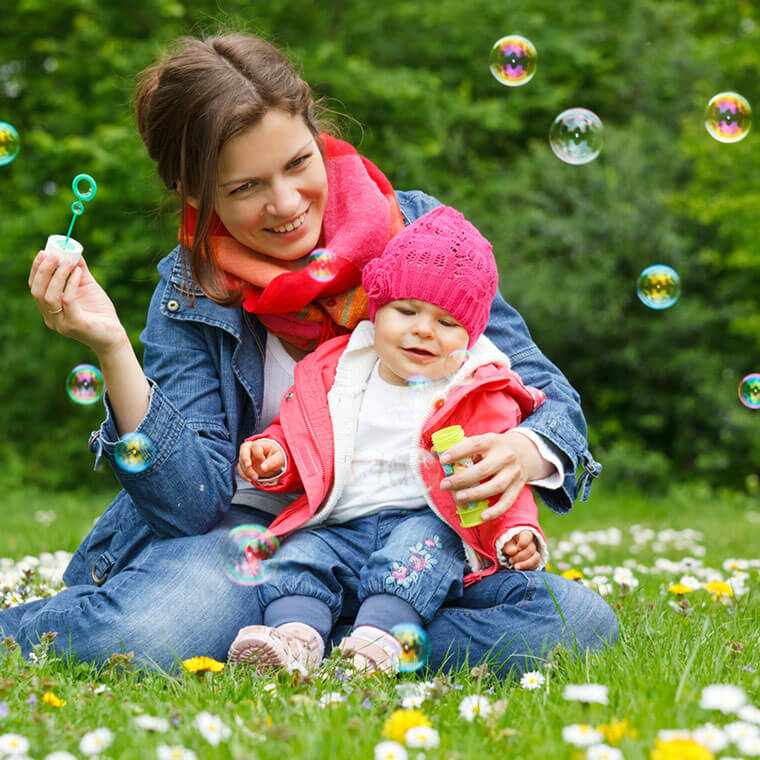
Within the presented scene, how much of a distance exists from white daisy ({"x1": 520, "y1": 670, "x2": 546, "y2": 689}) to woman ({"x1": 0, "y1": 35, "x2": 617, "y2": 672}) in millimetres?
181

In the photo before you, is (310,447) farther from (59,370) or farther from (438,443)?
(59,370)

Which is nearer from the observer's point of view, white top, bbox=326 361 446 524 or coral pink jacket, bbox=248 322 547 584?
coral pink jacket, bbox=248 322 547 584

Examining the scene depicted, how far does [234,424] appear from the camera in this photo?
263cm

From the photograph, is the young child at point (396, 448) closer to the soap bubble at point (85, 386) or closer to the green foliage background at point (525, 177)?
the soap bubble at point (85, 386)

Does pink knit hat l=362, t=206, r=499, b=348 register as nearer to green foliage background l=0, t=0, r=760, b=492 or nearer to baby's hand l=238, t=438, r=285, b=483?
baby's hand l=238, t=438, r=285, b=483

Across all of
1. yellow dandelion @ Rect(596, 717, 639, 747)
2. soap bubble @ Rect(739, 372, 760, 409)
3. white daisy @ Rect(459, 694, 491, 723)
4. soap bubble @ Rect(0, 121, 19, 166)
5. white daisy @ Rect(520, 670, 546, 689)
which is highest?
soap bubble @ Rect(0, 121, 19, 166)

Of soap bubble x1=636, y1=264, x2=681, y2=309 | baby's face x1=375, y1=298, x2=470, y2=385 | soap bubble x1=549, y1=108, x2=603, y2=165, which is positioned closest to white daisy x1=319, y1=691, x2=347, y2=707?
baby's face x1=375, y1=298, x2=470, y2=385

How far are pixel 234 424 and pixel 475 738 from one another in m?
1.30

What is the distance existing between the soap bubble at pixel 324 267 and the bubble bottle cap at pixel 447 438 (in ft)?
1.90

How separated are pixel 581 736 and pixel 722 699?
0.27m

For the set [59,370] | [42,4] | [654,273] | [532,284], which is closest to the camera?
[654,273]

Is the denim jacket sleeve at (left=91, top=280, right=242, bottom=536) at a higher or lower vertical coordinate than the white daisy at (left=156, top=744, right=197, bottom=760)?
higher

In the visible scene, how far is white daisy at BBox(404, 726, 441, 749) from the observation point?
1.47 meters

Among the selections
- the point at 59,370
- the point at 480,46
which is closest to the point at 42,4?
the point at 59,370
